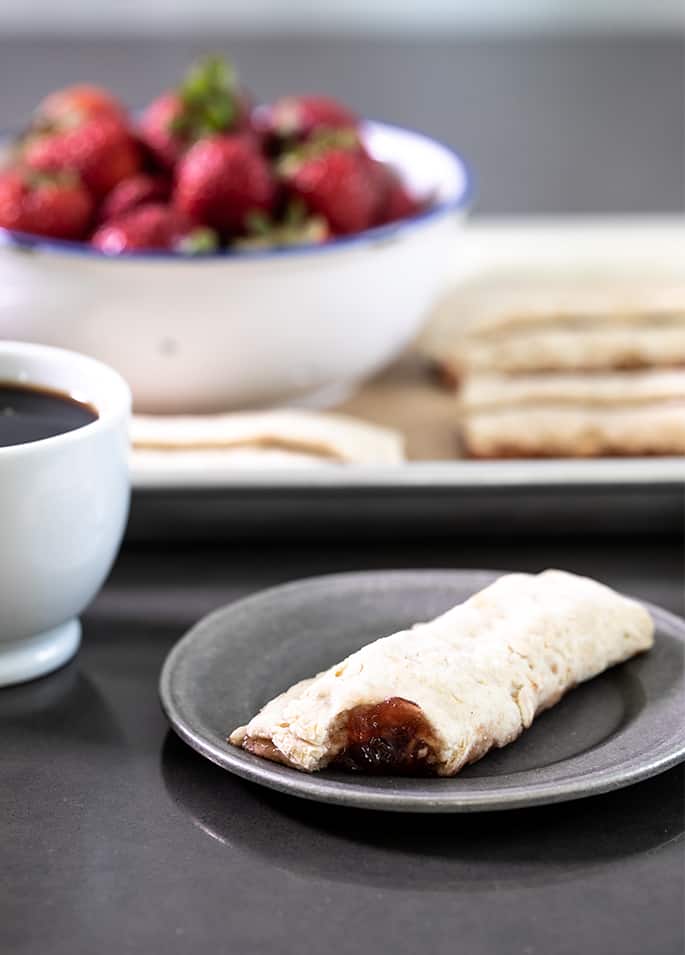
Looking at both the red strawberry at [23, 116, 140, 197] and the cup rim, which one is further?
the red strawberry at [23, 116, 140, 197]

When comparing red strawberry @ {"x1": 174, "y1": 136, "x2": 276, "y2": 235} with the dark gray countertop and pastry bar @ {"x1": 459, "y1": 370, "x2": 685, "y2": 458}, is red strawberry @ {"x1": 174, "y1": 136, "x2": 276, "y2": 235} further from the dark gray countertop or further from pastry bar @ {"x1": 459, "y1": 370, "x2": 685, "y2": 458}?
the dark gray countertop

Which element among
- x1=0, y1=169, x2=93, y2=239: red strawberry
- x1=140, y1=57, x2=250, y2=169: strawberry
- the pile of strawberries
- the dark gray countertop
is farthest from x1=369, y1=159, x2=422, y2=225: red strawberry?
the dark gray countertop

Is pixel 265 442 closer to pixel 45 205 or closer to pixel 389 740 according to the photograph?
pixel 45 205

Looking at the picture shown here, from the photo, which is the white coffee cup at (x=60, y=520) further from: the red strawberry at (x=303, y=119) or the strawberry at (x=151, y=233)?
the red strawberry at (x=303, y=119)

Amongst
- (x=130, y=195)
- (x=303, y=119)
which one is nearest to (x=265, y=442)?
(x=130, y=195)

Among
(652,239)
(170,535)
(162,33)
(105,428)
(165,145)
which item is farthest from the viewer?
(162,33)

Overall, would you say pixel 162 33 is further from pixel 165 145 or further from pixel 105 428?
pixel 105 428

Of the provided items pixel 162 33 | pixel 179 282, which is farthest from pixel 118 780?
pixel 162 33
